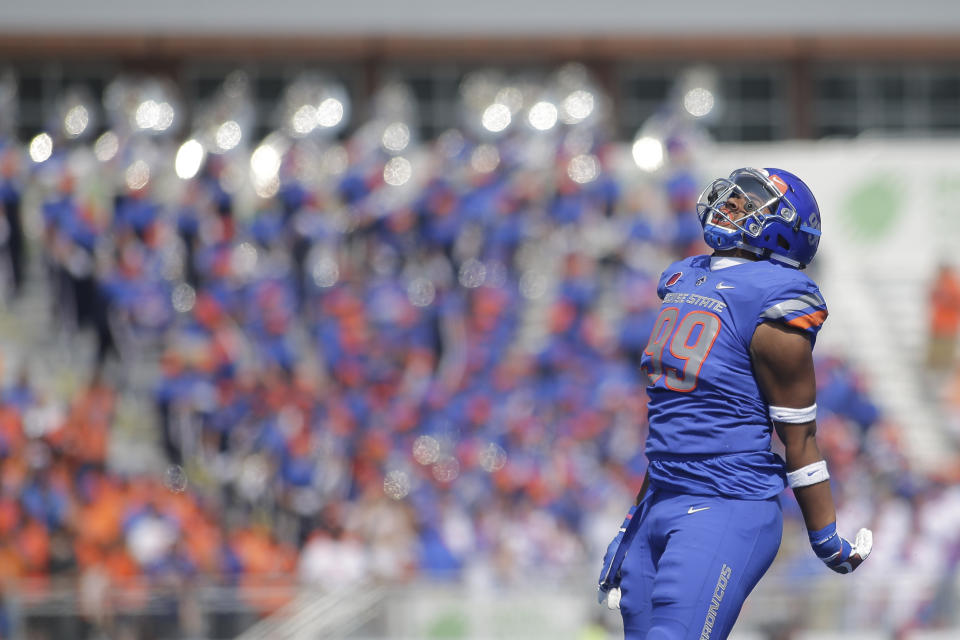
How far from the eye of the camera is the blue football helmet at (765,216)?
14.8 feet

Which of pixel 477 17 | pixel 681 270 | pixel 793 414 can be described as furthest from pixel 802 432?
pixel 477 17

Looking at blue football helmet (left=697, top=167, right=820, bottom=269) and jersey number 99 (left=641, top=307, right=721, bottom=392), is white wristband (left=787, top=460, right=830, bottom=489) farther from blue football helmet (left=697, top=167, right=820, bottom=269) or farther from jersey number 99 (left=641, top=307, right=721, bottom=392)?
blue football helmet (left=697, top=167, right=820, bottom=269)

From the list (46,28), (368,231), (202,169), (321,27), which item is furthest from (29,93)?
(368,231)

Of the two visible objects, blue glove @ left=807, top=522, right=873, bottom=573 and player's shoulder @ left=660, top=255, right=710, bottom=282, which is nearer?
blue glove @ left=807, top=522, right=873, bottom=573

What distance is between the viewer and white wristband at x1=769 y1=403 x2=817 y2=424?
14.3 feet

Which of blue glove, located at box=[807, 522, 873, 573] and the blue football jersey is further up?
the blue football jersey

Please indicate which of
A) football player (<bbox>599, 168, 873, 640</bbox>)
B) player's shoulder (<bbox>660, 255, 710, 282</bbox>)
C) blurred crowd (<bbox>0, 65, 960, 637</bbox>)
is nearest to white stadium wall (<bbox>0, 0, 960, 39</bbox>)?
blurred crowd (<bbox>0, 65, 960, 637</bbox>)

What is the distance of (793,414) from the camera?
4.37 m

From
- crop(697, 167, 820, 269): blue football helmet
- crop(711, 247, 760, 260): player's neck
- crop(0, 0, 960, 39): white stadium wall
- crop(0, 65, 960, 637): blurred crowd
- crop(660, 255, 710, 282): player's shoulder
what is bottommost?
crop(0, 65, 960, 637): blurred crowd

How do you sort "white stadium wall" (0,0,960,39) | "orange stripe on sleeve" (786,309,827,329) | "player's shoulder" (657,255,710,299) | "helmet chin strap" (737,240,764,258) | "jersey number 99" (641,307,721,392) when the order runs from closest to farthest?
1. "orange stripe on sleeve" (786,309,827,329)
2. "jersey number 99" (641,307,721,392)
3. "helmet chin strap" (737,240,764,258)
4. "player's shoulder" (657,255,710,299)
5. "white stadium wall" (0,0,960,39)

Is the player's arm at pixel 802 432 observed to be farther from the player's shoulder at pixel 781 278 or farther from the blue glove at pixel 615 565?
the blue glove at pixel 615 565

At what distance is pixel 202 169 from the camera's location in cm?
1461

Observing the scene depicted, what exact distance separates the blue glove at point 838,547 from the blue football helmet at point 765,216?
84 cm

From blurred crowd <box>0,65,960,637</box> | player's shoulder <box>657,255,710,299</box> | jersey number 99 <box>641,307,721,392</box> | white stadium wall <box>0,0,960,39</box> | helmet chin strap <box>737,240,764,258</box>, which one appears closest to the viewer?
jersey number 99 <box>641,307,721,392</box>
